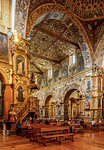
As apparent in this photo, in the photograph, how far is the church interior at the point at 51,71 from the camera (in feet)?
27.2

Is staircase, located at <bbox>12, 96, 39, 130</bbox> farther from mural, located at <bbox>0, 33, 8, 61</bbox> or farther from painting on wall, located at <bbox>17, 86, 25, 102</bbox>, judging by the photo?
mural, located at <bbox>0, 33, 8, 61</bbox>

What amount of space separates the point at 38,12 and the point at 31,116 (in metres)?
8.93

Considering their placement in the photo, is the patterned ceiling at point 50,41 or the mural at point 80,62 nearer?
the patterned ceiling at point 50,41

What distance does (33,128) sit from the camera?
8641mm

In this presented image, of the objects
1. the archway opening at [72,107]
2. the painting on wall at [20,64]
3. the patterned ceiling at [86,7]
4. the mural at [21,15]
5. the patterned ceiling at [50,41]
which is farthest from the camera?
the archway opening at [72,107]

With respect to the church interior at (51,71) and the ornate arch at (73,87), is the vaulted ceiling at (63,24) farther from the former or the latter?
the ornate arch at (73,87)

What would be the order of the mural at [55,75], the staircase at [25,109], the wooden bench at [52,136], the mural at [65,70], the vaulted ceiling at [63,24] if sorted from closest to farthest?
the wooden bench at [52,136], the staircase at [25,109], the vaulted ceiling at [63,24], the mural at [65,70], the mural at [55,75]

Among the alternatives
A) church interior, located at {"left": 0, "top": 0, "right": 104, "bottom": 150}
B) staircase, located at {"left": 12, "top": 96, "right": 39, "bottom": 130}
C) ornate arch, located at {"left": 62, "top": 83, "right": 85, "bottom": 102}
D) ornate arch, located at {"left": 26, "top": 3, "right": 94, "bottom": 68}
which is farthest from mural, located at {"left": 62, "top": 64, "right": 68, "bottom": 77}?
staircase, located at {"left": 12, "top": 96, "right": 39, "bottom": 130}

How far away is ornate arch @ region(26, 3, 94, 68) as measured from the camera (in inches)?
506

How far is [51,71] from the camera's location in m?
27.5

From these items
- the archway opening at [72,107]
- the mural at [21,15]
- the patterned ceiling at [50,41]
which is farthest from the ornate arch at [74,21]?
the archway opening at [72,107]

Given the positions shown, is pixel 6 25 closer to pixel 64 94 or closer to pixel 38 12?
pixel 38 12

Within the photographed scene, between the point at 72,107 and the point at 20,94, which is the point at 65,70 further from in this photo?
the point at 20,94

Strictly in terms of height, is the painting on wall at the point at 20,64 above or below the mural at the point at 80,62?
below
